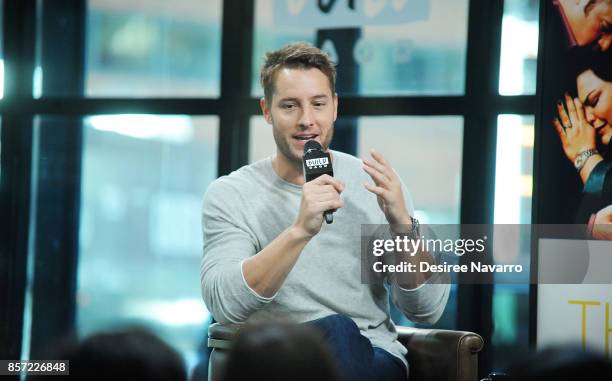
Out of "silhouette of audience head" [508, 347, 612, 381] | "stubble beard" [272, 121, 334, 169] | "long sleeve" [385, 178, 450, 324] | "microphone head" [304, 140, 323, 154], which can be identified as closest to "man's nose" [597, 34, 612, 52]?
"long sleeve" [385, 178, 450, 324]

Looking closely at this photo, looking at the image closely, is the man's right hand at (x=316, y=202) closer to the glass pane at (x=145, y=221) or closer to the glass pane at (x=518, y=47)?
the glass pane at (x=518, y=47)

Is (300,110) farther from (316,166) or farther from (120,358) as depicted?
(120,358)

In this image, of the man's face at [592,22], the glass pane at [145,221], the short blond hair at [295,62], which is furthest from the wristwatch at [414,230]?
the glass pane at [145,221]

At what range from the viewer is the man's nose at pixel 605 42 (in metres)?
2.82

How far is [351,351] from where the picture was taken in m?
2.02

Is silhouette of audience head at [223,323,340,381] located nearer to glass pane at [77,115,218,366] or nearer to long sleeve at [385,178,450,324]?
long sleeve at [385,178,450,324]

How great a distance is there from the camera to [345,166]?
2510 millimetres

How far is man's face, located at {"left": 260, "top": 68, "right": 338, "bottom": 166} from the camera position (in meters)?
2.37

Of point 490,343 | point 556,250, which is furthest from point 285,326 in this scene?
point 490,343

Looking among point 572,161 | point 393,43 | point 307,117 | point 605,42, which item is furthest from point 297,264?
point 393,43

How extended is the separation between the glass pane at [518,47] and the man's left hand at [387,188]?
1386 mm

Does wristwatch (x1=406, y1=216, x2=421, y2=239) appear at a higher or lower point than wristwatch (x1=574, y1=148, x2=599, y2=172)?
lower

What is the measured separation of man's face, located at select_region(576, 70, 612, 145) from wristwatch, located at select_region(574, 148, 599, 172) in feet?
0.17

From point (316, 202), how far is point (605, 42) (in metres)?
1.46
